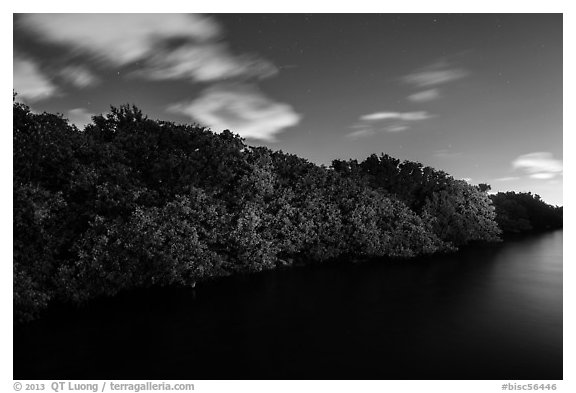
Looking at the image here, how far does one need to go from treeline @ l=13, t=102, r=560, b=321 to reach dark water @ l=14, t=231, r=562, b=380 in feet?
7.36

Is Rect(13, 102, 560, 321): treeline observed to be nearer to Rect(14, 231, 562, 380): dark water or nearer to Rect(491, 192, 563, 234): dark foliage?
Rect(14, 231, 562, 380): dark water

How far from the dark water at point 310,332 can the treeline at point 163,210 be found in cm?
224

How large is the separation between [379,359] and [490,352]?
4.47 meters

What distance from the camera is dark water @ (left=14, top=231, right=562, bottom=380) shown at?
14.3m

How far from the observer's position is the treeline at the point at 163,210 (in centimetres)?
2044

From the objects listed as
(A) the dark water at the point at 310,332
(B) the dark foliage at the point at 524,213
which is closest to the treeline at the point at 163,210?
(A) the dark water at the point at 310,332

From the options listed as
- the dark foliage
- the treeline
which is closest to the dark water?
the treeline

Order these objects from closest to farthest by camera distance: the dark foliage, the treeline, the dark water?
the dark water, the treeline, the dark foliage

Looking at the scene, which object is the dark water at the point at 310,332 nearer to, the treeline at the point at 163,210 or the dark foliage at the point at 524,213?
the treeline at the point at 163,210

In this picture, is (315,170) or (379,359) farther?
(315,170)

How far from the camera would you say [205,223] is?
27.6m

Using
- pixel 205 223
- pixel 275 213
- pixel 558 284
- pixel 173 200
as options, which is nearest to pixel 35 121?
pixel 173 200

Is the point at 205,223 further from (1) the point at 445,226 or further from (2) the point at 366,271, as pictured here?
(1) the point at 445,226
